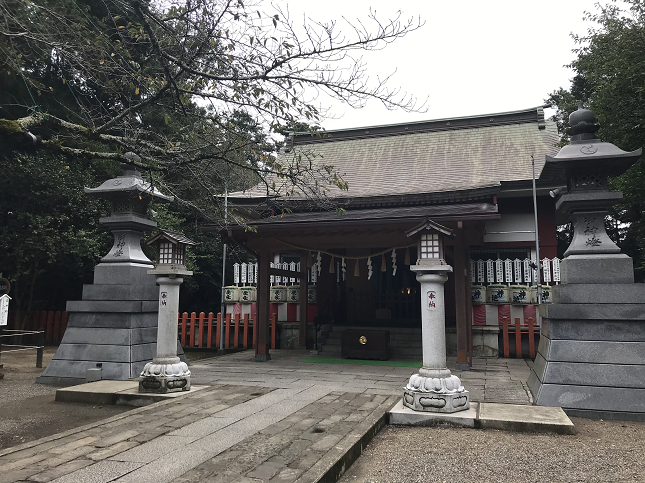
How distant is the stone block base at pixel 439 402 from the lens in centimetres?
577

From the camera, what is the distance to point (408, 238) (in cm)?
945

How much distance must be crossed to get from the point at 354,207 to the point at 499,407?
722 cm

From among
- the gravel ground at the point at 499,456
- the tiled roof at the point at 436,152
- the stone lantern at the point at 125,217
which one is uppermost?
the tiled roof at the point at 436,152

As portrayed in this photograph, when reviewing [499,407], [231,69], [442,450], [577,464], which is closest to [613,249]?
[499,407]

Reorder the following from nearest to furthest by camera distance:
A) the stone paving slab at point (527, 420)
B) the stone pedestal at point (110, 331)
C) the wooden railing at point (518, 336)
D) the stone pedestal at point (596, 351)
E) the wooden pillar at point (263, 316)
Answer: the stone paving slab at point (527, 420) < the stone pedestal at point (596, 351) < the stone pedestal at point (110, 331) < the wooden pillar at point (263, 316) < the wooden railing at point (518, 336)

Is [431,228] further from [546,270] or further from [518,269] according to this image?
[546,270]

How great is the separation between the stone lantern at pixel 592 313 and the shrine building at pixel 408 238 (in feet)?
6.75

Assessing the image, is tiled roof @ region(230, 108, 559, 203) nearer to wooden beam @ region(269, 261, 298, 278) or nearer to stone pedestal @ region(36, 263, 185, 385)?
wooden beam @ region(269, 261, 298, 278)

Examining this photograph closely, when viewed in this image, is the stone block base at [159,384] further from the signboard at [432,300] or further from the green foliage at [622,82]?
the green foliage at [622,82]

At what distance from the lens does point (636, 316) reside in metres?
6.32

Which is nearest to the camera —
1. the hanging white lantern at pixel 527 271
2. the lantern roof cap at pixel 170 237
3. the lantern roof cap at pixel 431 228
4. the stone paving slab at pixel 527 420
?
the stone paving slab at pixel 527 420

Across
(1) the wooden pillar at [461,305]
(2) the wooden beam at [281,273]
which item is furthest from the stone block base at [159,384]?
(1) the wooden pillar at [461,305]

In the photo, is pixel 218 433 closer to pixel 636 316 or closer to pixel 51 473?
pixel 51 473

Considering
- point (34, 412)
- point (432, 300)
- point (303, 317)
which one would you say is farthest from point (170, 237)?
point (303, 317)
